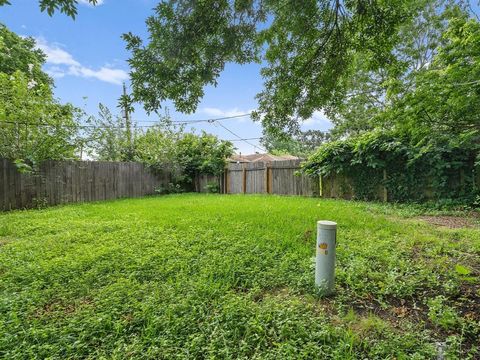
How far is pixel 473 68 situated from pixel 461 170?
196 inches

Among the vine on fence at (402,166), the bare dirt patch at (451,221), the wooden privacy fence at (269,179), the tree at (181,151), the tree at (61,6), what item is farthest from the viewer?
the tree at (181,151)

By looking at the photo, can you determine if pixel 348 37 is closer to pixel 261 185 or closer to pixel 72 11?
pixel 72 11

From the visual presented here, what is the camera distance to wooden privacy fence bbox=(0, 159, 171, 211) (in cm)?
750

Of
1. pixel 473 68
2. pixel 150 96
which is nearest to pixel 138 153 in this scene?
pixel 150 96

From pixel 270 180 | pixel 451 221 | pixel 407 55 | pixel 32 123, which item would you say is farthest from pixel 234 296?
pixel 407 55

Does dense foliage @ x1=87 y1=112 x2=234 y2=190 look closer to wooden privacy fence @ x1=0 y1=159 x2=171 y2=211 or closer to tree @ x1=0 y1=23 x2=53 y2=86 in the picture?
wooden privacy fence @ x1=0 y1=159 x2=171 y2=211

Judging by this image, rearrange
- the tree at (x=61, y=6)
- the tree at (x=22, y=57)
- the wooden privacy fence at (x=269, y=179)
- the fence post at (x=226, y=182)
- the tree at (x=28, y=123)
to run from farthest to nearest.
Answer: the fence post at (x=226, y=182), the tree at (x=22, y=57), the wooden privacy fence at (x=269, y=179), the tree at (x=28, y=123), the tree at (x=61, y=6)

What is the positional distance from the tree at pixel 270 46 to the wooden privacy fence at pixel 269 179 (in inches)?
237

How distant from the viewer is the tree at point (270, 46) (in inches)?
111

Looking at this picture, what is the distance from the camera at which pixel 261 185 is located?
11.7m

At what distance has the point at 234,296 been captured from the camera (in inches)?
94.9

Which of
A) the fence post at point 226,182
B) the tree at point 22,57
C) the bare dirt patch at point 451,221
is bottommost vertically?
the bare dirt patch at point 451,221

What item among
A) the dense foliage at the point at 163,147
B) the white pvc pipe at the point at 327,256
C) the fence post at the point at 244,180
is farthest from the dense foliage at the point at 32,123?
the white pvc pipe at the point at 327,256

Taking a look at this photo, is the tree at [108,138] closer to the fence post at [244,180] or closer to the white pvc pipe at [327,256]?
the fence post at [244,180]
